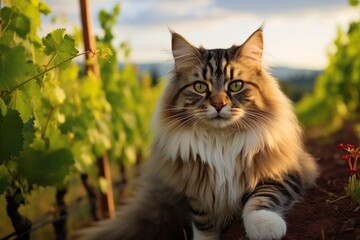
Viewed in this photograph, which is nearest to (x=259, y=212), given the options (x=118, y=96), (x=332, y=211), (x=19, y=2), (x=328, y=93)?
(x=332, y=211)

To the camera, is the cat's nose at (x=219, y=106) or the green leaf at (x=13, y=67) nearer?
the green leaf at (x=13, y=67)

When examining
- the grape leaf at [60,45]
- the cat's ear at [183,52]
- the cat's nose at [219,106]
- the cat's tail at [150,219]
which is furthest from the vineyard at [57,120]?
the cat's nose at [219,106]

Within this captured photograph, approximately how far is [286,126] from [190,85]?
724 millimetres

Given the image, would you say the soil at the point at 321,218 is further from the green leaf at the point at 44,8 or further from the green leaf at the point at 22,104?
the green leaf at the point at 44,8

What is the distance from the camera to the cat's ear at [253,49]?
3.31m

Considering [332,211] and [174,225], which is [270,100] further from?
[174,225]

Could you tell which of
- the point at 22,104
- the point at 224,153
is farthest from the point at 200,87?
the point at 22,104

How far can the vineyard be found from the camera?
2.88m

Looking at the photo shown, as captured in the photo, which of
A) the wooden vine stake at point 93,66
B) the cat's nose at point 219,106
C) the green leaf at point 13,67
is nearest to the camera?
the green leaf at point 13,67

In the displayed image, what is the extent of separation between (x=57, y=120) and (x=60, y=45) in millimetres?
1147

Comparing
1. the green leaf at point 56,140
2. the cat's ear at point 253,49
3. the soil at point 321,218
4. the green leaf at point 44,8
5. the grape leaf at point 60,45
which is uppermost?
the green leaf at point 44,8

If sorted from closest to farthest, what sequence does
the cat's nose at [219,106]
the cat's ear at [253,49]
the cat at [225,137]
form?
the cat's nose at [219,106]
the cat at [225,137]
the cat's ear at [253,49]

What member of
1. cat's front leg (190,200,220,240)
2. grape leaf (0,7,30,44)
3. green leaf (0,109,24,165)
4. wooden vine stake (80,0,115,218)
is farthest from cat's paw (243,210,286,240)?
wooden vine stake (80,0,115,218)

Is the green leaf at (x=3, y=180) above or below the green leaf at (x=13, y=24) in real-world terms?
below
